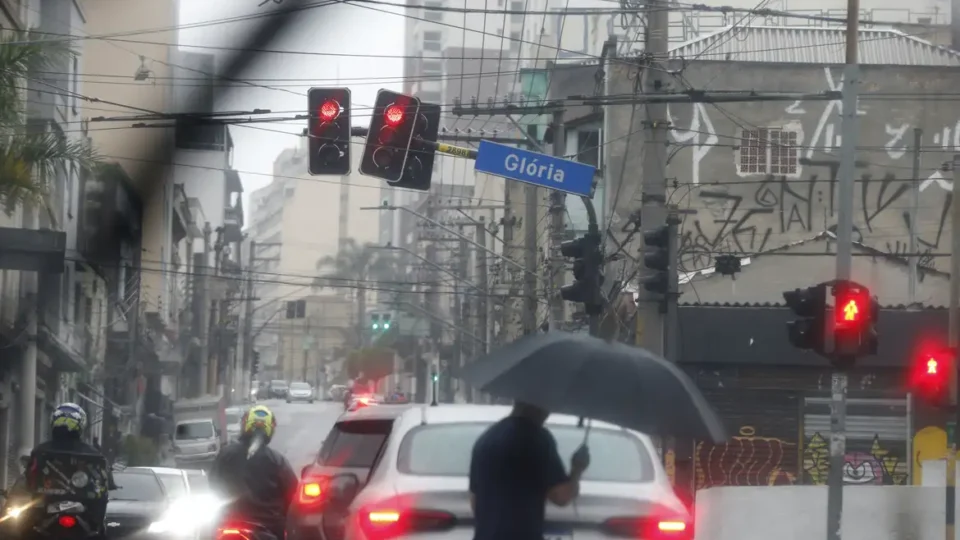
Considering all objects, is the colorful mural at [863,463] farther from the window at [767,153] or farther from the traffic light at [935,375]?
the traffic light at [935,375]

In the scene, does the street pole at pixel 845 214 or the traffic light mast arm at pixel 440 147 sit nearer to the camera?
the street pole at pixel 845 214

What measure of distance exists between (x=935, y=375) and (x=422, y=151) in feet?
22.5

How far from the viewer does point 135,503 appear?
16.9 m

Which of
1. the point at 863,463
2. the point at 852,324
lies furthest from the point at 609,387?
the point at 863,463

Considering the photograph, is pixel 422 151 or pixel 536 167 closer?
pixel 422 151

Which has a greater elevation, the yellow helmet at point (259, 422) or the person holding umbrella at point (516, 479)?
the person holding umbrella at point (516, 479)

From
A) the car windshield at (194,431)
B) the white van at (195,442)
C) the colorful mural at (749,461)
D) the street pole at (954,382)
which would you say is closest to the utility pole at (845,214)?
the street pole at (954,382)

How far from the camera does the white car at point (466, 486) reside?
22.3ft

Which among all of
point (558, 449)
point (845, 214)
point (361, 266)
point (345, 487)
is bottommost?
point (345, 487)

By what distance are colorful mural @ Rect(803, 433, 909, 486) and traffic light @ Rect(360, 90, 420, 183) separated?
16.4 meters

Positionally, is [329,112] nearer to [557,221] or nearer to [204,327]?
[557,221]

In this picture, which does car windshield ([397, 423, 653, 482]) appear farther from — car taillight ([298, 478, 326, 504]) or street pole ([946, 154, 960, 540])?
street pole ([946, 154, 960, 540])

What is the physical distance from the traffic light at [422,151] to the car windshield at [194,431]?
3230 centimetres

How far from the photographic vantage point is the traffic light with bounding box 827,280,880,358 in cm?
1477
